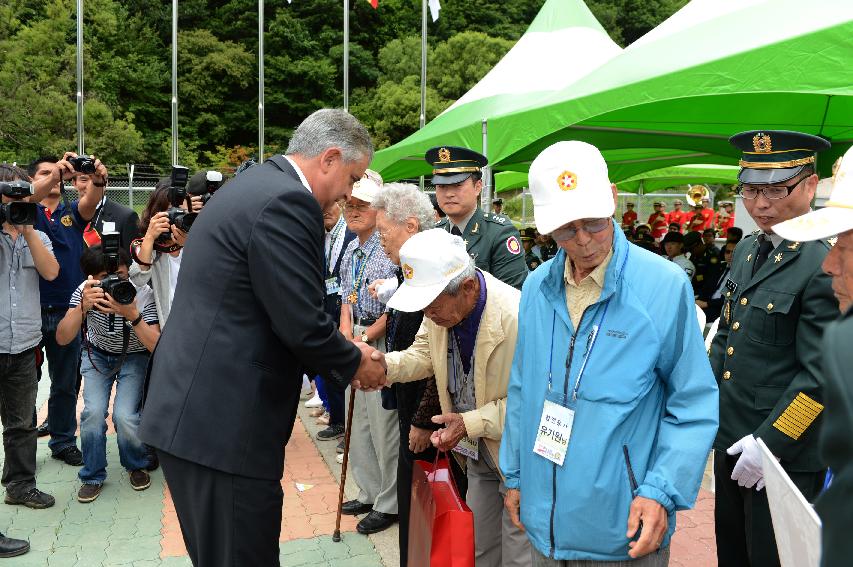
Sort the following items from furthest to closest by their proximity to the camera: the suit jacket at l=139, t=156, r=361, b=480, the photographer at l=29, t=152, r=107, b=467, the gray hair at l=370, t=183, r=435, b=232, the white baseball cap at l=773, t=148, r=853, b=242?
the photographer at l=29, t=152, r=107, b=467 < the gray hair at l=370, t=183, r=435, b=232 < the suit jacket at l=139, t=156, r=361, b=480 < the white baseball cap at l=773, t=148, r=853, b=242

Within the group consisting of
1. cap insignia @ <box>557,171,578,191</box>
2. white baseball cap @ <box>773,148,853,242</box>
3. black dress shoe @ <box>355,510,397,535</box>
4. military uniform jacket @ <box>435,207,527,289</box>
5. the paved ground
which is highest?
cap insignia @ <box>557,171,578,191</box>

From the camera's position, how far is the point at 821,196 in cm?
1210

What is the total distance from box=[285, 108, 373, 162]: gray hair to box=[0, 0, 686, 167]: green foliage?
108 ft

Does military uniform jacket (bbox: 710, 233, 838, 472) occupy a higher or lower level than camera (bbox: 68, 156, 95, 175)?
lower

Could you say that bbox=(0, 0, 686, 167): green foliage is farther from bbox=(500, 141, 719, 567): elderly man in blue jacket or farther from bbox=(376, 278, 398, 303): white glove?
bbox=(500, 141, 719, 567): elderly man in blue jacket

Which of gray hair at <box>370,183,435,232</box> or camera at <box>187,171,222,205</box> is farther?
camera at <box>187,171,222,205</box>

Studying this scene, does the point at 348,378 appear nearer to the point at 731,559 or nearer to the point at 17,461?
the point at 731,559

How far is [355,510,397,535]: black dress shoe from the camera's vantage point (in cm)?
410

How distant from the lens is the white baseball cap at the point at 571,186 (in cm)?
187

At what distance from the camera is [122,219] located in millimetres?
5336

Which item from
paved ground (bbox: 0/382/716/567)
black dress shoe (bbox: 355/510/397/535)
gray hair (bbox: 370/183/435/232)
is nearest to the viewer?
gray hair (bbox: 370/183/435/232)

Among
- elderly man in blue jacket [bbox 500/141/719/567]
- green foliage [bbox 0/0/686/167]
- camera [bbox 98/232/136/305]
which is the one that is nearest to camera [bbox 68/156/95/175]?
camera [bbox 98/232/136/305]

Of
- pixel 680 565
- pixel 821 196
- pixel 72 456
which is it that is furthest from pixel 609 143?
pixel 821 196

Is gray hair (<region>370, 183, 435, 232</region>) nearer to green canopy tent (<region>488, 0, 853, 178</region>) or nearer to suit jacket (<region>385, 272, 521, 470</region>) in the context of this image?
suit jacket (<region>385, 272, 521, 470</region>)
